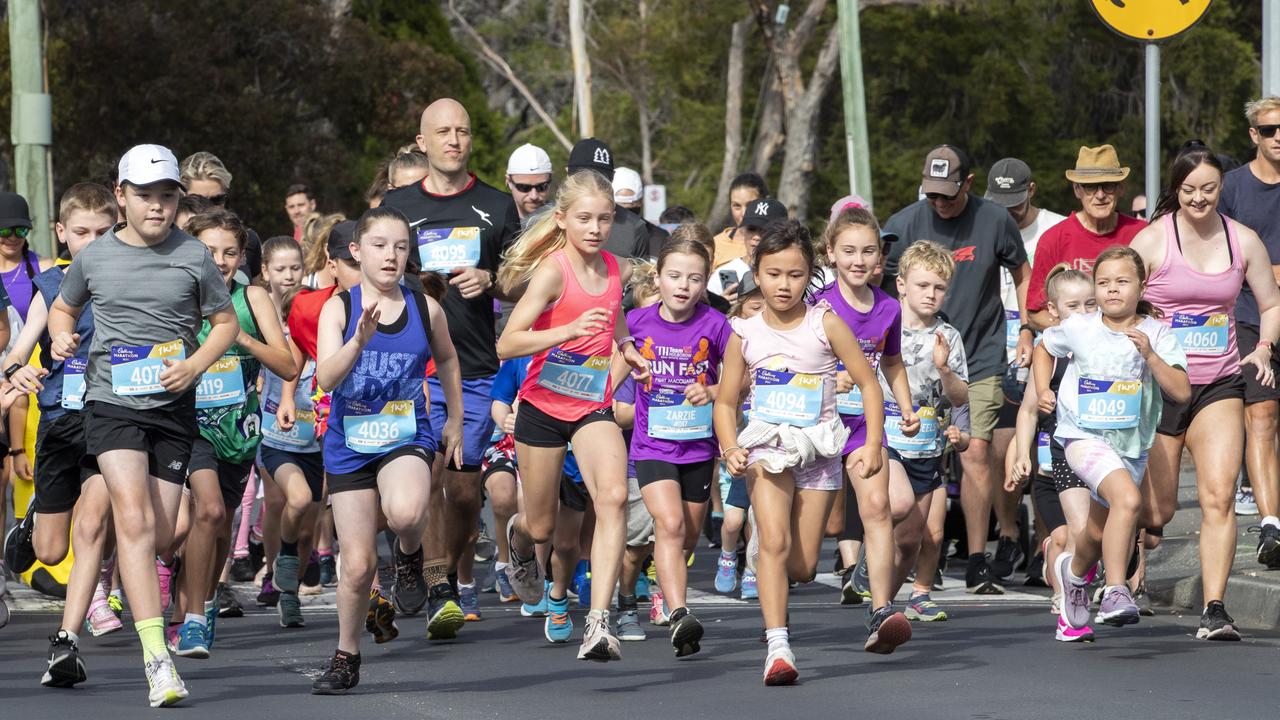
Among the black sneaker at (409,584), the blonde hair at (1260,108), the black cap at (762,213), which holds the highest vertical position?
the blonde hair at (1260,108)

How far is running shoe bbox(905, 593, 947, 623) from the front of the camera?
33.7 ft

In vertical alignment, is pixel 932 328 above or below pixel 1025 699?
above

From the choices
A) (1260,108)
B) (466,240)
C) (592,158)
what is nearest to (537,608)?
(466,240)

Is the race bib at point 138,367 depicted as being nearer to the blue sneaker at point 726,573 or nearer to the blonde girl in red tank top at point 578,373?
the blonde girl in red tank top at point 578,373

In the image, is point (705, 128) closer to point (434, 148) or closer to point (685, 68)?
point (685, 68)

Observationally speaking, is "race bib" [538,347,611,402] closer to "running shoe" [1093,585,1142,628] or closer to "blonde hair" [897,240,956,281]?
"blonde hair" [897,240,956,281]

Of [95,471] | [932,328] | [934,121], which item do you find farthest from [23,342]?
[934,121]

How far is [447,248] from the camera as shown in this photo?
1041 cm

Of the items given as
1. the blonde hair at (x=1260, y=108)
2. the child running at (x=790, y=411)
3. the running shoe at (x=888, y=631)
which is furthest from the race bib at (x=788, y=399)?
the blonde hair at (x=1260, y=108)

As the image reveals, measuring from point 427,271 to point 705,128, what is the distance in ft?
121

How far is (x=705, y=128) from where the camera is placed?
154 feet

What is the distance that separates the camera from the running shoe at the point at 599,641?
28.4 ft

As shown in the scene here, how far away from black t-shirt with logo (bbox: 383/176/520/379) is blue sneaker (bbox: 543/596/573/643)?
1.55 meters

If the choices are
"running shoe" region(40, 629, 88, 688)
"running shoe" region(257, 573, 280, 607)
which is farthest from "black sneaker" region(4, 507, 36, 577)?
"running shoe" region(40, 629, 88, 688)
